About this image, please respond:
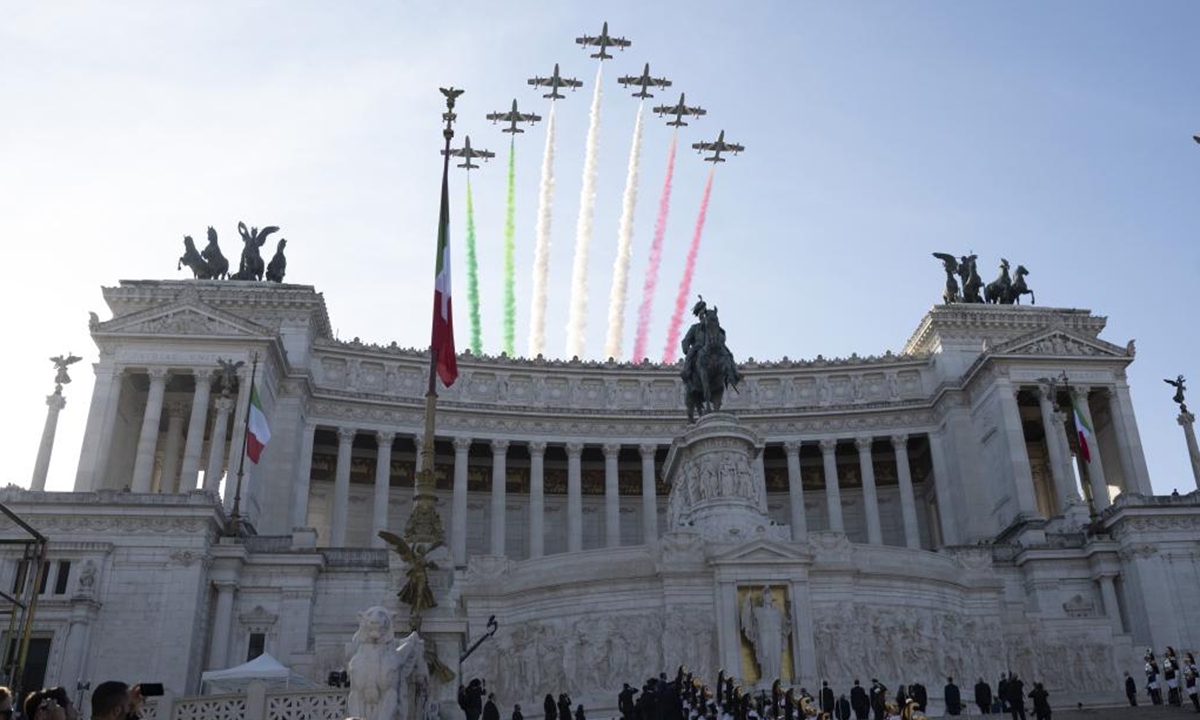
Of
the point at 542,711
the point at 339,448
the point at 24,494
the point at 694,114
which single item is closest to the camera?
the point at 542,711

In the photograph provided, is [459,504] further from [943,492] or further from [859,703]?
[859,703]

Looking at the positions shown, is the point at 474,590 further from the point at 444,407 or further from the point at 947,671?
the point at 444,407

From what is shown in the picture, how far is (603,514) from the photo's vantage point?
72562mm

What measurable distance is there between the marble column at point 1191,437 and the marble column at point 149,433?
175 feet

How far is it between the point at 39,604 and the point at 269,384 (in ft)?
71.2

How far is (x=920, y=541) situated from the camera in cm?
7094

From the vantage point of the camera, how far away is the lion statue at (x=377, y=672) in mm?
14188

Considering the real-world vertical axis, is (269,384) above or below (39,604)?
above

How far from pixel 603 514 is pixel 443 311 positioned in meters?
50.0

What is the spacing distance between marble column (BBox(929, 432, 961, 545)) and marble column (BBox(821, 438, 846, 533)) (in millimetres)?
6015

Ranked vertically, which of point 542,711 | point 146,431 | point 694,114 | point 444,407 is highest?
point 694,114

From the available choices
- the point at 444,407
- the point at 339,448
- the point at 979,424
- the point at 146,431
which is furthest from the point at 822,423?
the point at 146,431

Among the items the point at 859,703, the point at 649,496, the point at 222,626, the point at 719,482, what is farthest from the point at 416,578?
the point at 649,496

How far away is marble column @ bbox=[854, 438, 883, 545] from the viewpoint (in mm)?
67062
